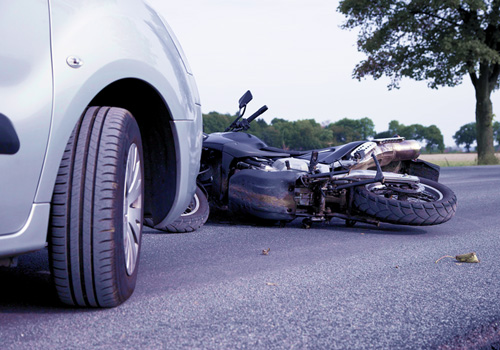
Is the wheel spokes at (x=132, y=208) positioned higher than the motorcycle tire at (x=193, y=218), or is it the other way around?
the wheel spokes at (x=132, y=208)

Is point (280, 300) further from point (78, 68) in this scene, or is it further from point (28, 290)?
point (78, 68)

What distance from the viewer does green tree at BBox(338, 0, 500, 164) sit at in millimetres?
25641

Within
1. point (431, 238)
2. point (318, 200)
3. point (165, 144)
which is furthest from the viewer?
point (318, 200)

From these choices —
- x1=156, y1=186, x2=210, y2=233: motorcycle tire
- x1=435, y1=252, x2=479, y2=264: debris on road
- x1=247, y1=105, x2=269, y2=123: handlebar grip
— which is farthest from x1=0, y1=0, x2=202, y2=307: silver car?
x1=247, y1=105, x2=269, y2=123: handlebar grip

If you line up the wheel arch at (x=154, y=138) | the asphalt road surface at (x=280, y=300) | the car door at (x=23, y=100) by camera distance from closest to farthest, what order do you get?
the car door at (x=23, y=100) → the asphalt road surface at (x=280, y=300) → the wheel arch at (x=154, y=138)

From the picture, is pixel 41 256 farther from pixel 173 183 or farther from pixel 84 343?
pixel 84 343

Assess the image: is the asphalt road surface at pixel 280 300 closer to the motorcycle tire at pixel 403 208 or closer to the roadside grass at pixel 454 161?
the motorcycle tire at pixel 403 208

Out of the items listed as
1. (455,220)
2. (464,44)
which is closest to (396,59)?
(464,44)

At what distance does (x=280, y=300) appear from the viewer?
2.96 meters

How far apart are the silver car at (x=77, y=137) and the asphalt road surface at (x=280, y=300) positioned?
0.25 metres

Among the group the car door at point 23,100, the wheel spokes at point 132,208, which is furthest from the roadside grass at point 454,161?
the car door at point 23,100

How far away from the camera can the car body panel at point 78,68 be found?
7.54 feet

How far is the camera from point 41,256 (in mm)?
4148

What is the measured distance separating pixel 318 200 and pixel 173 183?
246 centimetres
